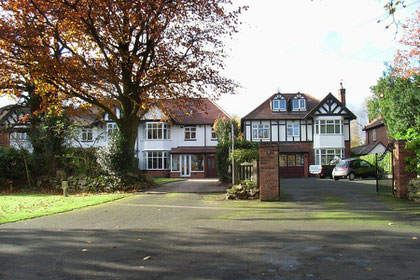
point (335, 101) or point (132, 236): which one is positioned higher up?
point (335, 101)

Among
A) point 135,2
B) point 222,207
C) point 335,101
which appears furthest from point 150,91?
point 335,101

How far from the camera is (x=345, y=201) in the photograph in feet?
40.2

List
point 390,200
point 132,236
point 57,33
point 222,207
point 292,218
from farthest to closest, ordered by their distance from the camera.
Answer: point 57,33 → point 390,200 → point 222,207 → point 292,218 → point 132,236

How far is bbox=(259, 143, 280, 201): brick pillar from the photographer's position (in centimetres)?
1241

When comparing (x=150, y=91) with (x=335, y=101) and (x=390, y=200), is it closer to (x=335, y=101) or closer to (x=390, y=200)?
(x=390, y=200)

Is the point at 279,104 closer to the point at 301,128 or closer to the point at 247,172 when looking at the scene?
the point at 301,128

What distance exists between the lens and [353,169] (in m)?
27.0

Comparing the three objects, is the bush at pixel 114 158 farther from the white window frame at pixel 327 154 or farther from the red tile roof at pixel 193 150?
the white window frame at pixel 327 154

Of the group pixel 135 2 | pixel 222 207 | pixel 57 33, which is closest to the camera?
pixel 222 207

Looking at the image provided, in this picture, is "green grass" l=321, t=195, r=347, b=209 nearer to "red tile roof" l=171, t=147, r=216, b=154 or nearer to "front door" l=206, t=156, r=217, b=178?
"red tile roof" l=171, t=147, r=216, b=154

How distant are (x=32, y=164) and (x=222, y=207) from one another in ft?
48.3

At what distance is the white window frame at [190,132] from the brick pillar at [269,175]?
28.0 metres

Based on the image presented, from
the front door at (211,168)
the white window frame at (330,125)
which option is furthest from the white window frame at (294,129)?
the front door at (211,168)

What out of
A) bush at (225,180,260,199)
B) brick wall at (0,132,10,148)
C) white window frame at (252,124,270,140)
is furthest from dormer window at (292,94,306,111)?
bush at (225,180,260,199)
